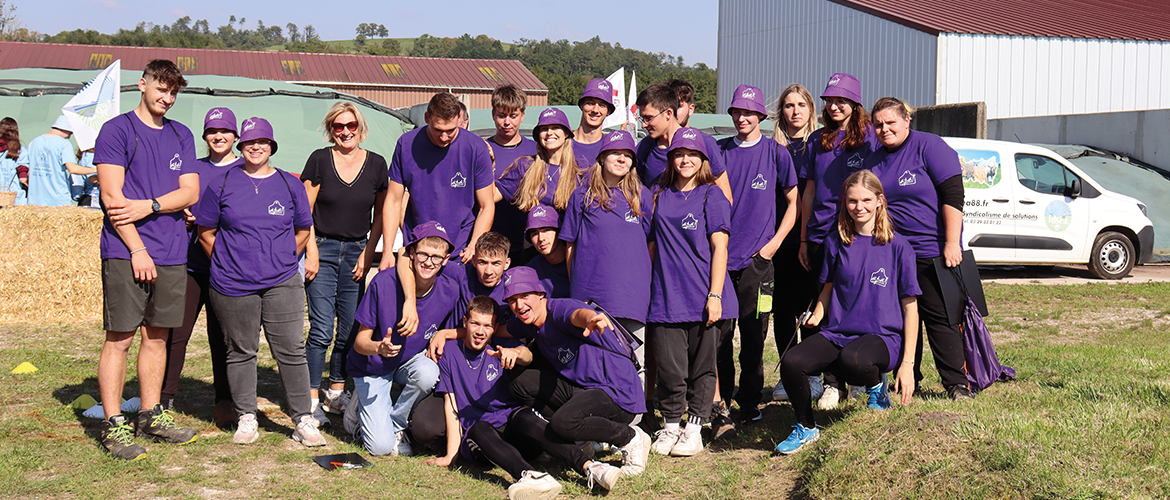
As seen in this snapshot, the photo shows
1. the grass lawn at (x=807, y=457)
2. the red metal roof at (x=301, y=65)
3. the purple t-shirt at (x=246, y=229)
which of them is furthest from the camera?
the red metal roof at (x=301, y=65)

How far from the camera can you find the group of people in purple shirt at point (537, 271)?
179 inches

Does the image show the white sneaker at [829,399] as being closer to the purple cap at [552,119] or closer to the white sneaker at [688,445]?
the white sneaker at [688,445]

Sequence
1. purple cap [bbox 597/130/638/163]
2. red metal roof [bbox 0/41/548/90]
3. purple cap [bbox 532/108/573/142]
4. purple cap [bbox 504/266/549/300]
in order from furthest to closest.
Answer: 1. red metal roof [bbox 0/41/548/90]
2. purple cap [bbox 532/108/573/142]
3. purple cap [bbox 597/130/638/163]
4. purple cap [bbox 504/266/549/300]

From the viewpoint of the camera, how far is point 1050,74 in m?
22.6

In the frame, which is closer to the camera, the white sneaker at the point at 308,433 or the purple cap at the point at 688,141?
the purple cap at the point at 688,141

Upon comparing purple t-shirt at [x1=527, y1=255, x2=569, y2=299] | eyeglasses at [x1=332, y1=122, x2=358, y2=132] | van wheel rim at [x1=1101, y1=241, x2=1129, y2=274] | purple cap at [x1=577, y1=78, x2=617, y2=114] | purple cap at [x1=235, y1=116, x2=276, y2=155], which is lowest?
van wheel rim at [x1=1101, y1=241, x2=1129, y2=274]

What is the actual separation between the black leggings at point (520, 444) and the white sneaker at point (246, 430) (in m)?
1.25

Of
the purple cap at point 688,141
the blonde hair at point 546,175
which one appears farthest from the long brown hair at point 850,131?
the blonde hair at point 546,175

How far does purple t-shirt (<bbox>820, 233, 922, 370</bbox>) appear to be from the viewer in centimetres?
469

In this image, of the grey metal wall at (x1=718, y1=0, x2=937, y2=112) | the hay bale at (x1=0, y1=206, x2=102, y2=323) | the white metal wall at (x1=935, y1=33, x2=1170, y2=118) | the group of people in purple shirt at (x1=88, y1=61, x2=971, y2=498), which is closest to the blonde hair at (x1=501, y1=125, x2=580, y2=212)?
the group of people in purple shirt at (x1=88, y1=61, x2=971, y2=498)

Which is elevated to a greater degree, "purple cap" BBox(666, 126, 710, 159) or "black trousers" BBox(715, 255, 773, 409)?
"purple cap" BBox(666, 126, 710, 159)

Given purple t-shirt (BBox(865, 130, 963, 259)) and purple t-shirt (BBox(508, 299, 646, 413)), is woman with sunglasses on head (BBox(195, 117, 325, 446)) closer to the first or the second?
purple t-shirt (BBox(508, 299, 646, 413))

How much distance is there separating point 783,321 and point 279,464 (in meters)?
3.12

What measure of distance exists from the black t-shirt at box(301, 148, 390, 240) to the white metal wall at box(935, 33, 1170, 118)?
62.7 ft
